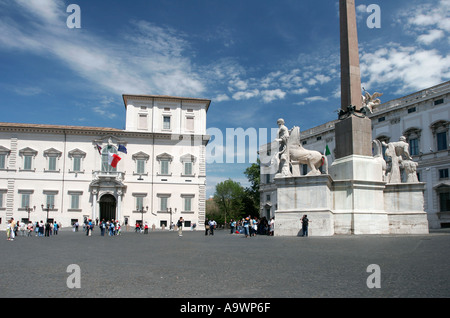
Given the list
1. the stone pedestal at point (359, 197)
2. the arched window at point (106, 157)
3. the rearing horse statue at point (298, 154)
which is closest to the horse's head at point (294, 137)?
the rearing horse statue at point (298, 154)

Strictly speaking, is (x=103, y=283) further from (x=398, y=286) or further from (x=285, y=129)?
(x=285, y=129)

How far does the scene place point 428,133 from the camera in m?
36.9

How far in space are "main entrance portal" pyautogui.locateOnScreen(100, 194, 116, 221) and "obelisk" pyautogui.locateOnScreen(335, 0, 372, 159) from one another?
1281 inches

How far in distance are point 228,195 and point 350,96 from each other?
65256 mm

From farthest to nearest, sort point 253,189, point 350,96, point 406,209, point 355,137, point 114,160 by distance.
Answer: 1. point 253,189
2. point 114,160
3. point 350,96
4. point 355,137
5. point 406,209

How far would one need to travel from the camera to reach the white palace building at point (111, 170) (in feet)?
139

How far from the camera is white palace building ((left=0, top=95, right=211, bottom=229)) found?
139ft

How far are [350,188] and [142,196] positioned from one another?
3238 centimetres

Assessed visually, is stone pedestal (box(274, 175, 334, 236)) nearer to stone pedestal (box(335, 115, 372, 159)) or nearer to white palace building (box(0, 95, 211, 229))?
stone pedestal (box(335, 115, 372, 159))

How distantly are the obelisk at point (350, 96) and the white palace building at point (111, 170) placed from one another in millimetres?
29925

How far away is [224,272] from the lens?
6.34 metres

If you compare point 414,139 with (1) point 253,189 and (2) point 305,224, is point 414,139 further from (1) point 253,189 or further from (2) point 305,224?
(1) point 253,189

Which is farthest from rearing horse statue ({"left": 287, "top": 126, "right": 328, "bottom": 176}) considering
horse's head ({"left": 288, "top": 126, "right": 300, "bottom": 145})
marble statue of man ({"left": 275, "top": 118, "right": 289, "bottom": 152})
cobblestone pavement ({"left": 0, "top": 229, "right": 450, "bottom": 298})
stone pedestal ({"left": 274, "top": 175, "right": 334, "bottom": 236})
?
cobblestone pavement ({"left": 0, "top": 229, "right": 450, "bottom": 298})

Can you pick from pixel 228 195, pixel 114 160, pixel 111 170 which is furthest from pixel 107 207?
pixel 228 195
